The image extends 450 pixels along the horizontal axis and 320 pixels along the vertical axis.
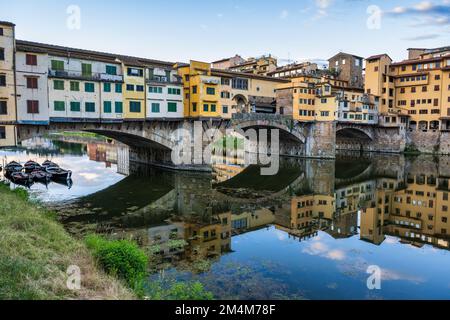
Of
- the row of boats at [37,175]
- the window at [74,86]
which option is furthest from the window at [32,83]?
the row of boats at [37,175]

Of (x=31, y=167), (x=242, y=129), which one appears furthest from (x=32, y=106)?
(x=242, y=129)

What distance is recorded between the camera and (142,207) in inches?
1143

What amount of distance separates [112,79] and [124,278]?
1187 inches

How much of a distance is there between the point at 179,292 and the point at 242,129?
155 ft

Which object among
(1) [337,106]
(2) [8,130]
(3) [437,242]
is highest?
(1) [337,106]

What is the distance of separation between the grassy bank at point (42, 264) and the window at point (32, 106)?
18.3 meters

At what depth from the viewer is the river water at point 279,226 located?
15641mm

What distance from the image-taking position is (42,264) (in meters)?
12.0

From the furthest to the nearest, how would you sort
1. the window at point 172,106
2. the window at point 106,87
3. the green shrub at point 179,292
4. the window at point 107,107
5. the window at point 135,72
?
the window at point 172,106, the window at point 135,72, the window at point 107,107, the window at point 106,87, the green shrub at point 179,292

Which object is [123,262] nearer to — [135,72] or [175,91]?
[135,72]

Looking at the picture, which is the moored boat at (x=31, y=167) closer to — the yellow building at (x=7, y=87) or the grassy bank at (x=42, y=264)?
the yellow building at (x=7, y=87)
